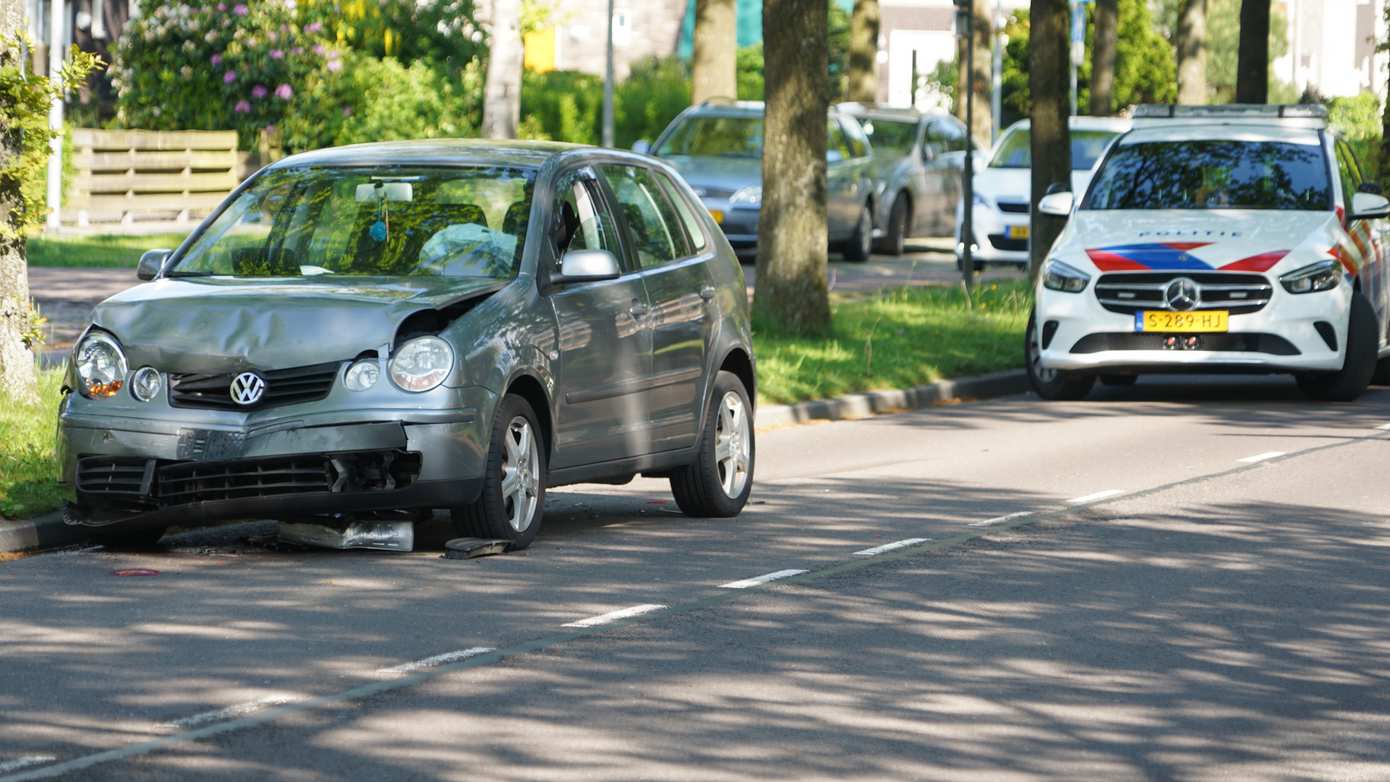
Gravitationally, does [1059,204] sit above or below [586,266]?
above

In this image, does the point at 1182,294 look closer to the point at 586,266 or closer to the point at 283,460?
the point at 586,266

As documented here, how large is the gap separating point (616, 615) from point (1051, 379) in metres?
10.3

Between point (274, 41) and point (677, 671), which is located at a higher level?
point (274, 41)

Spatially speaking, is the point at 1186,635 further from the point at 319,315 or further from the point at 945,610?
the point at 319,315

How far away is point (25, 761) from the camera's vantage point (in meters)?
6.43

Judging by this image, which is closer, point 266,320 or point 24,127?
point 266,320

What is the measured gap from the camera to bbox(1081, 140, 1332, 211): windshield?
18.7 m

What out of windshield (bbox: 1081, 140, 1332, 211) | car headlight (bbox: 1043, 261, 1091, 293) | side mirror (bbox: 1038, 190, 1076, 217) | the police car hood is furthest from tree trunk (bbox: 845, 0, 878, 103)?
car headlight (bbox: 1043, 261, 1091, 293)

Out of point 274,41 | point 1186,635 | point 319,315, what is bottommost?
point 1186,635

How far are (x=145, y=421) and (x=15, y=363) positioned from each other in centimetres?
355

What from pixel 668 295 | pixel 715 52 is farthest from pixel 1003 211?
pixel 668 295

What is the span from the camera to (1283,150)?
1916cm

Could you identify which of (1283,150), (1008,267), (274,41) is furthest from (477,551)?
(274,41)

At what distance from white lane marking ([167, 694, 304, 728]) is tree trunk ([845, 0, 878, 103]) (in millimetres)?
35759
